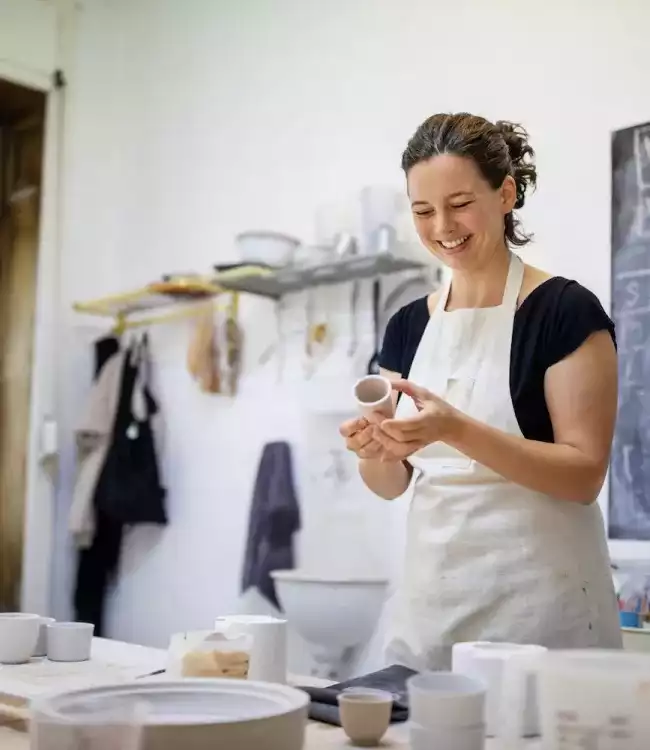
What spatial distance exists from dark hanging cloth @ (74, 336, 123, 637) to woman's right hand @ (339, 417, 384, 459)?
2.61 meters

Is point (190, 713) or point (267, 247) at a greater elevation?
point (267, 247)

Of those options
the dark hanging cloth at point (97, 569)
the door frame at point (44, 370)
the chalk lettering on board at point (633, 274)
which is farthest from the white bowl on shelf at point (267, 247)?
the dark hanging cloth at point (97, 569)

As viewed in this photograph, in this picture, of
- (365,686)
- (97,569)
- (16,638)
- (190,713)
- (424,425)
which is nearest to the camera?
(190,713)

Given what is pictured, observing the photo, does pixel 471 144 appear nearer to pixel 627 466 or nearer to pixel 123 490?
pixel 627 466

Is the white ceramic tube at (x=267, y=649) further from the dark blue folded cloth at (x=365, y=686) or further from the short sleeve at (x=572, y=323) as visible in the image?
the short sleeve at (x=572, y=323)

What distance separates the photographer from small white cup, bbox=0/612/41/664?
4.66 ft

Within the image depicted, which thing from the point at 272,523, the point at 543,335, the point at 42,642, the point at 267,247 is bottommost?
the point at 42,642

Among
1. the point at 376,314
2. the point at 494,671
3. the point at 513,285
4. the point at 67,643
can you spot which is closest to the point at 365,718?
the point at 494,671

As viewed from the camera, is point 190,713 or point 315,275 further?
point 315,275

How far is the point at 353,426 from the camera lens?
1445 mm

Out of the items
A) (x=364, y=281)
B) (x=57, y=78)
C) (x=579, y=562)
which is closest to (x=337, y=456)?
(x=364, y=281)

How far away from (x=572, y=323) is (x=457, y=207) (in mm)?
284

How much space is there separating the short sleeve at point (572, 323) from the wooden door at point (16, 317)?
2.92 m

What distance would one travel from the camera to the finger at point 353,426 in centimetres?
142
